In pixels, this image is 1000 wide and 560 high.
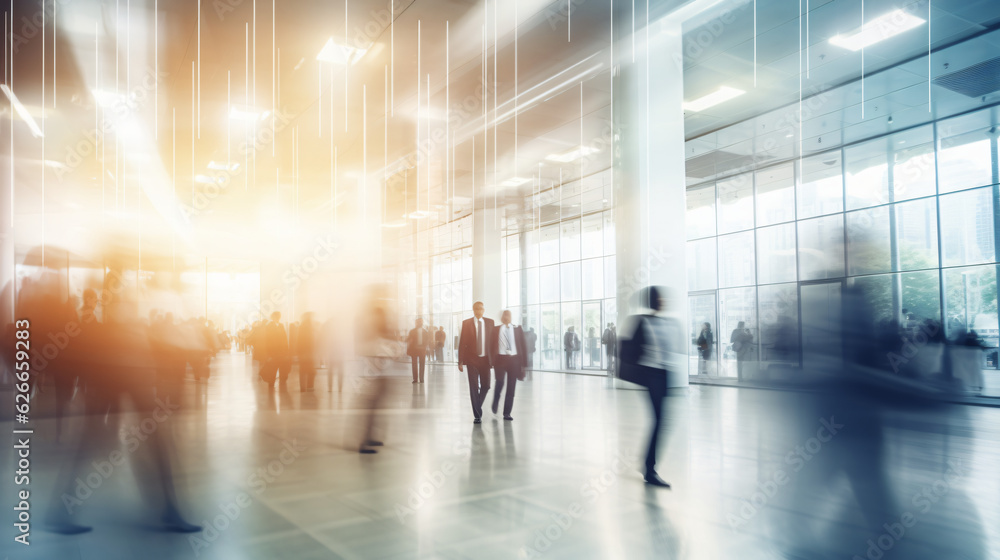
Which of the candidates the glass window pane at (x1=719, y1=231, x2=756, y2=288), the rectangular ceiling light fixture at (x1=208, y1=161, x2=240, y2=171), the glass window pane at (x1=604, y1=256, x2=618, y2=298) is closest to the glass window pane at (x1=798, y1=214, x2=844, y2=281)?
the glass window pane at (x1=719, y1=231, x2=756, y2=288)

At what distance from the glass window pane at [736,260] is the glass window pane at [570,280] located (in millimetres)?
7076

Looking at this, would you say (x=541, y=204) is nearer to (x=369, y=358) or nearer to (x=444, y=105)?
(x=444, y=105)

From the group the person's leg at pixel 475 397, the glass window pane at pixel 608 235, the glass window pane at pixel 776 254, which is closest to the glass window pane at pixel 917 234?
the glass window pane at pixel 776 254

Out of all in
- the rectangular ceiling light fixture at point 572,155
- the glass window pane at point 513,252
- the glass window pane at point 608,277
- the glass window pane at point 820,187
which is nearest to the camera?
the glass window pane at point 820,187

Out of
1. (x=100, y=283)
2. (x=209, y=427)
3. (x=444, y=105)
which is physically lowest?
(x=209, y=427)

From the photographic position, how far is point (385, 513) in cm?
414

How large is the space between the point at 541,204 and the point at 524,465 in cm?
2150

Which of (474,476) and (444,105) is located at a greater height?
(444,105)

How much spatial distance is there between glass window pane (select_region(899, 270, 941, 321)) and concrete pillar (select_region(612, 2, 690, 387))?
6618 mm

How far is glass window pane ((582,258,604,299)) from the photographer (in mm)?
24453

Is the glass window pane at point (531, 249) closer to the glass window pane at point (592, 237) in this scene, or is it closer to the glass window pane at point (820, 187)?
the glass window pane at point (592, 237)

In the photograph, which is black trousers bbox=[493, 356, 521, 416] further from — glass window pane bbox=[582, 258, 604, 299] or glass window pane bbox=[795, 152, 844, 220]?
glass window pane bbox=[582, 258, 604, 299]

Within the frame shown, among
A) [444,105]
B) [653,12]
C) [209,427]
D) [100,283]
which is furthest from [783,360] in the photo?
[444,105]

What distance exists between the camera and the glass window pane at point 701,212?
20.0 meters
